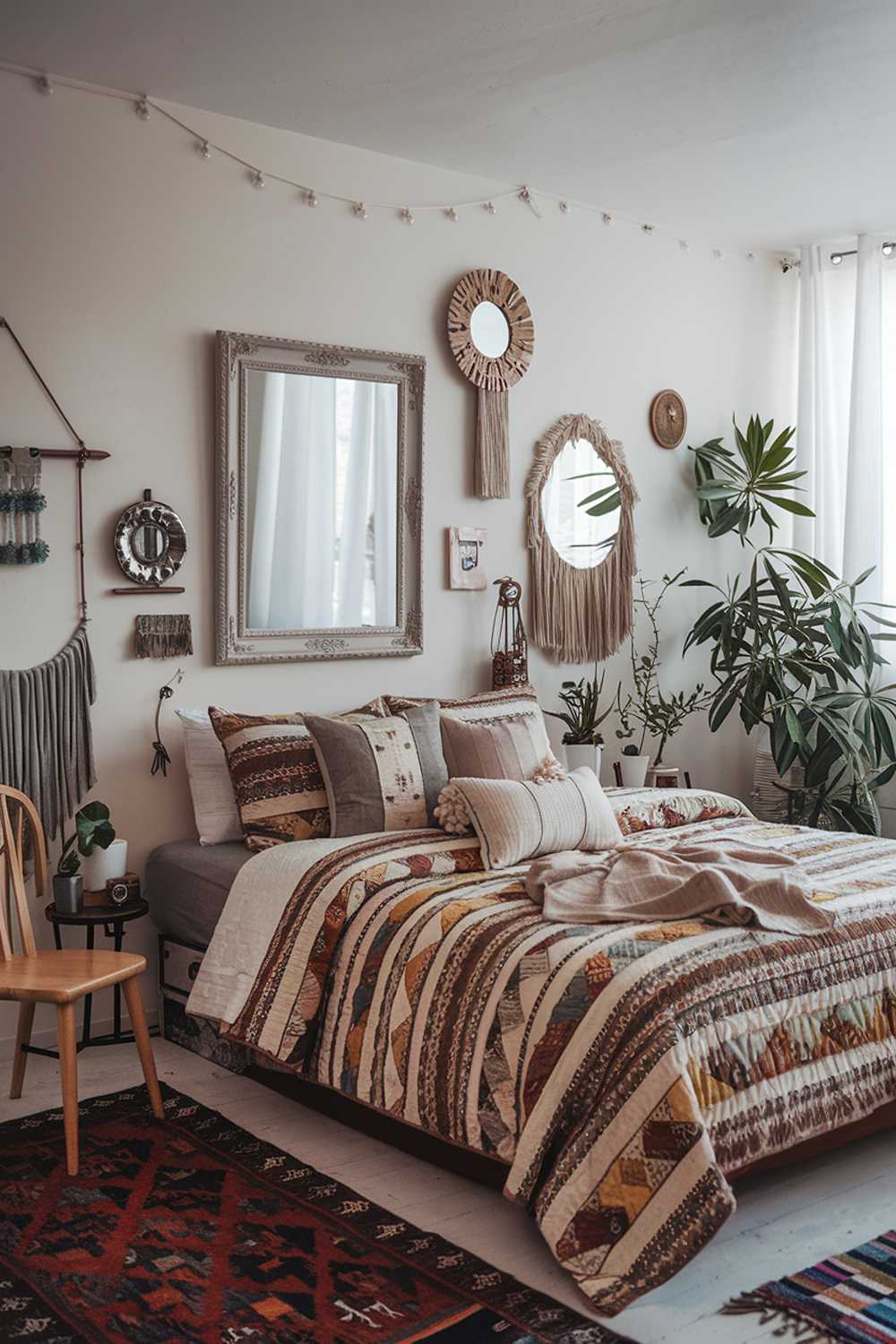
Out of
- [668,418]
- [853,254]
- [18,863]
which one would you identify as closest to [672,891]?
[18,863]

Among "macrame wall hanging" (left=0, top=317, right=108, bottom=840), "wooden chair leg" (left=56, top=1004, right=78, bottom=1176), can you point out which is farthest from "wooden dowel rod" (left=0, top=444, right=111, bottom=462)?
"wooden chair leg" (left=56, top=1004, right=78, bottom=1176)

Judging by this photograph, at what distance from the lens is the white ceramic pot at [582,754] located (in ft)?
Result: 15.8

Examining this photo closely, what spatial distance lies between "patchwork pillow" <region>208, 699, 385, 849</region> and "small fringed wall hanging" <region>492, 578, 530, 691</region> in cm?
104

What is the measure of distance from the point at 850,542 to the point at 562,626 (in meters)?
1.41

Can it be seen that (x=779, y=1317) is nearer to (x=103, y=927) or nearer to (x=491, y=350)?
(x=103, y=927)

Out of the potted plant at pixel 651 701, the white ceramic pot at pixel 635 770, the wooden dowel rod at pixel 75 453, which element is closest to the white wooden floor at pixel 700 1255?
the wooden dowel rod at pixel 75 453

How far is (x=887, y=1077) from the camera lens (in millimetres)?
2990

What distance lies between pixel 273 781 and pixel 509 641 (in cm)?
138

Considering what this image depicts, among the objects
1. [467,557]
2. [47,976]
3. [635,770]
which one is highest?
[467,557]

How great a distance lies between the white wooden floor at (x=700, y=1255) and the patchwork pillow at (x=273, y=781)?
2.30ft

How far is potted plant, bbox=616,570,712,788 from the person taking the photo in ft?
17.4

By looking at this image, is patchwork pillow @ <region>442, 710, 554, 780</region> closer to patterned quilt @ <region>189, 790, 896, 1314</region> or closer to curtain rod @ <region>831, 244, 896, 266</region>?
patterned quilt @ <region>189, 790, 896, 1314</region>

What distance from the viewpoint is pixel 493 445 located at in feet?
15.8

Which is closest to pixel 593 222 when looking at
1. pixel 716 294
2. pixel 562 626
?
pixel 716 294
